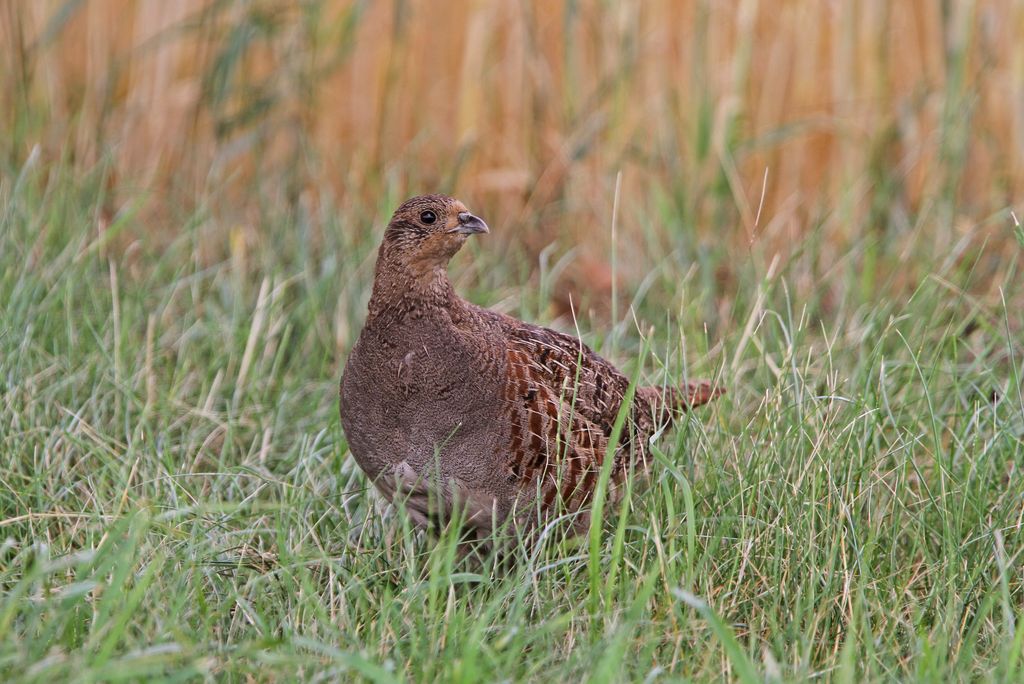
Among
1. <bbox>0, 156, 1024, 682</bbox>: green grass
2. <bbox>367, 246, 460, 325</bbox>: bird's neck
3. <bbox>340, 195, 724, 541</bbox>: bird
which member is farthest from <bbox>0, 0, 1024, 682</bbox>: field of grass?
<bbox>367, 246, 460, 325</bbox>: bird's neck

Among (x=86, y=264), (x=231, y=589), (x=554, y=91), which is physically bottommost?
(x=231, y=589)

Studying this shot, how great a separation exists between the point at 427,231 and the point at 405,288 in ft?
0.50

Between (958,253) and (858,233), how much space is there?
1.23 m

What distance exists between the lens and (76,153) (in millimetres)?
5621

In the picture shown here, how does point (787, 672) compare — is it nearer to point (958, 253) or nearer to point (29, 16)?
point (958, 253)

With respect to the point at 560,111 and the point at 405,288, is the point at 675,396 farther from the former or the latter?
the point at 560,111

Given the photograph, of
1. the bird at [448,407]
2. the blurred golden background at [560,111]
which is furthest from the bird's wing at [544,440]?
the blurred golden background at [560,111]

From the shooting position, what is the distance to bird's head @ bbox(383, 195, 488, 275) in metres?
3.26

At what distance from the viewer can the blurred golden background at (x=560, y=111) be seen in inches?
218

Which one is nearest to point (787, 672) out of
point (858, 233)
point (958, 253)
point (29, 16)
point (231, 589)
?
point (231, 589)

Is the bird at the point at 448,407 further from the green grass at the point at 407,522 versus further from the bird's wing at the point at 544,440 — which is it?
the green grass at the point at 407,522

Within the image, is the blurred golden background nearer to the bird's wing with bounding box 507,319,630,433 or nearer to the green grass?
the green grass

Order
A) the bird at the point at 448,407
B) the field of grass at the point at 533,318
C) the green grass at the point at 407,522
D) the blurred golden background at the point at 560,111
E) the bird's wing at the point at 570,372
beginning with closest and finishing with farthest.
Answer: the green grass at the point at 407,522 < the field of grass at the point at 533,318 < the bird at the point at 448,407 < the bird's wing at the point at 570,372 < the blurred golden background at the point at 560,111

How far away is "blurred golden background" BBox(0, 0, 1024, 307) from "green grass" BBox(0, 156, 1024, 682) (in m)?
0.98
